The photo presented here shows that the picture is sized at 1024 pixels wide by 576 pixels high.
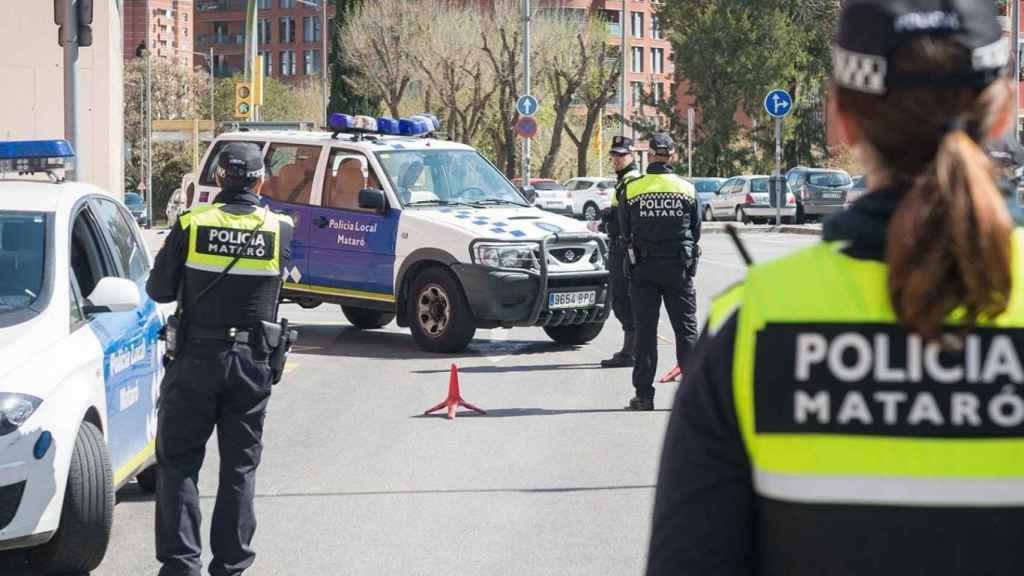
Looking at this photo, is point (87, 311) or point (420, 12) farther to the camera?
point (420, 12)

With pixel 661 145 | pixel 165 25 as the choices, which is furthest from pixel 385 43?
pixel 165 25

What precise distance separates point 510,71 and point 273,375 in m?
56.9

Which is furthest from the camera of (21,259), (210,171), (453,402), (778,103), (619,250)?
(778,103)

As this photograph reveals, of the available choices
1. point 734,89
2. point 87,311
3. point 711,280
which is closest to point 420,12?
point 734,89

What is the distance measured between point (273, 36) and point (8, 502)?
137 m

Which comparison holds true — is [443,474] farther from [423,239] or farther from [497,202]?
[497,202]

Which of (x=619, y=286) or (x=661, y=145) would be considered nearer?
(x=661, y=145)

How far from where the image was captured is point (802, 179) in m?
47.2

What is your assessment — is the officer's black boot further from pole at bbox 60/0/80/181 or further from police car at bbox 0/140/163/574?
police car at bbox 0/140/163/574

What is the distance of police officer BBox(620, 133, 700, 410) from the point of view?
11.4 m

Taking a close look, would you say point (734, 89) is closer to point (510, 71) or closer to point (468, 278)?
point (510, 71)

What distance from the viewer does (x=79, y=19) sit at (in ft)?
48.2

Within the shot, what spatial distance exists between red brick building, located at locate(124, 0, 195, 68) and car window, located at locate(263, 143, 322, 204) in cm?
13146

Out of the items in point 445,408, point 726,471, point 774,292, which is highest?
point 774,292
